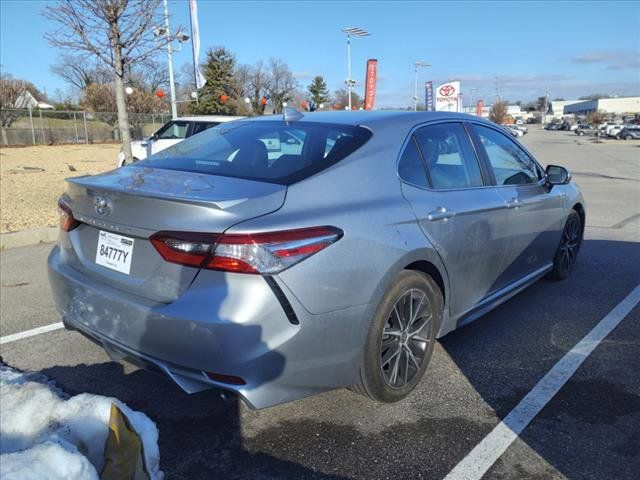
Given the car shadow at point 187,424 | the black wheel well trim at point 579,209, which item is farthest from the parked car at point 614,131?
the car shadow at point 187,424

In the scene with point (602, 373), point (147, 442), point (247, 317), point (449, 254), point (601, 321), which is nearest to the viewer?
point (147, 442)

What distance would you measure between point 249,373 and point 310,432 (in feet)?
2.27

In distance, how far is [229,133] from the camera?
11.8 feet

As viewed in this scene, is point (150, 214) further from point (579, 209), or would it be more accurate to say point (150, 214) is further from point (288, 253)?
point (579, 209)

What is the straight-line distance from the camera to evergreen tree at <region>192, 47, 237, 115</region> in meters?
55.3

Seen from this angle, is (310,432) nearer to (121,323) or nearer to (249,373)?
(249,373)

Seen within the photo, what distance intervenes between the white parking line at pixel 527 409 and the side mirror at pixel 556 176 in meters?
1.21

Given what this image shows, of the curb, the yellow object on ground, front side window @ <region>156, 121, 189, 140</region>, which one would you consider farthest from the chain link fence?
the yellow object on ground

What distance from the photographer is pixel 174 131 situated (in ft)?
44.8

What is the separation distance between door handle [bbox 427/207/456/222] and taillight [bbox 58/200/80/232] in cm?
196

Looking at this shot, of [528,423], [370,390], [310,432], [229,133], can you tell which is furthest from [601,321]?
[229,133]

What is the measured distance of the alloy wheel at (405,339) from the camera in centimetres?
294

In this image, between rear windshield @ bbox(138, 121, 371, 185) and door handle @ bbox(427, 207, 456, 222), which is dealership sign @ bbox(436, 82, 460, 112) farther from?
door handle @ bbox(427, 207, 456, 222)

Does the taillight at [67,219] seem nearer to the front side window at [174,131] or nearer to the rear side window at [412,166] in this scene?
the rear side window at [412,166]
